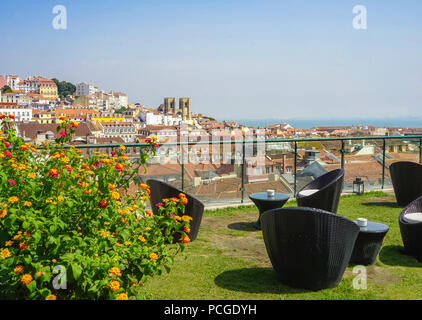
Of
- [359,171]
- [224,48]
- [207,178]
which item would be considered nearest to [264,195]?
[207,178]

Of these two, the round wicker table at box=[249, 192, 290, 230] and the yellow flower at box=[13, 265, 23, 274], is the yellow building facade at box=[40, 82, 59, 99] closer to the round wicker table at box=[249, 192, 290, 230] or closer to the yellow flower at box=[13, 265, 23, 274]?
the round wicker table at box=[249, 192, 290, 230]

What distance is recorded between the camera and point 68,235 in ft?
8.43

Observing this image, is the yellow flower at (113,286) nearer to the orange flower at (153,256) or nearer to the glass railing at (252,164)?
the orange flower at (153,256)

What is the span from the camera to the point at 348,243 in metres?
3.68

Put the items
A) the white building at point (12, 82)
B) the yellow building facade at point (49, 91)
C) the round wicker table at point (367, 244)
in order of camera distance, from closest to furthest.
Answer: the round wicker table at point (367, 244) < the yellow building facade at point (49, 91) < the white building at point (12, 82)

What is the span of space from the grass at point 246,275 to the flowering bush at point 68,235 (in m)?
0.95

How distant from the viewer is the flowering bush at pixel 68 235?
7.45 ft

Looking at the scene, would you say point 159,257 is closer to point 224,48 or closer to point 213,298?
point 213,298

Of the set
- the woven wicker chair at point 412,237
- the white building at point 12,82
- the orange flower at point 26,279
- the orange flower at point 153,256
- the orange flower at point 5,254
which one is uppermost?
the white building at point 12,82

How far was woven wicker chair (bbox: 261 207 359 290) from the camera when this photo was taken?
3.53 meters

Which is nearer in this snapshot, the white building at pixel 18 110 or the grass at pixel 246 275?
the grass at pixel 246 275

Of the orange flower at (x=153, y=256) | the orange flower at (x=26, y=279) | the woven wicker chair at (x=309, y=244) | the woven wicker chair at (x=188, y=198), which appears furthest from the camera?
the woven wicker chair at (x=188, y=198)

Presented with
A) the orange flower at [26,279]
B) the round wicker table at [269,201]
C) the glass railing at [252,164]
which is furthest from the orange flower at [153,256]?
the glass railing at [252,164]

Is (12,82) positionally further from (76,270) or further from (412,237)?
(76,270)
